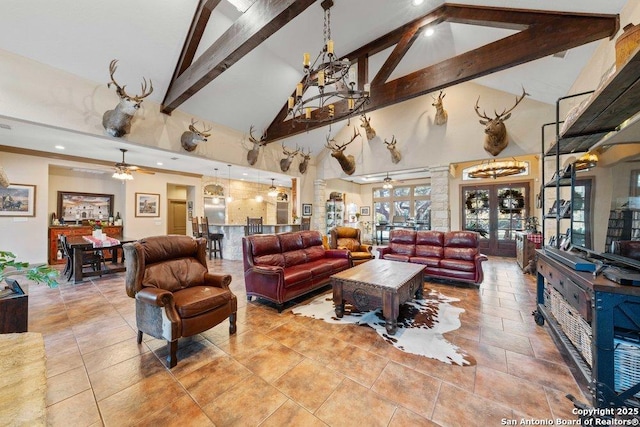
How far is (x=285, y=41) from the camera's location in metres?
4.43

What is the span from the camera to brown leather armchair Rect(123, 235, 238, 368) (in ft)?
7.11

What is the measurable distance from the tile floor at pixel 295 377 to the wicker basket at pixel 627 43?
242 cm

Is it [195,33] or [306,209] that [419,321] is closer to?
[195,33]

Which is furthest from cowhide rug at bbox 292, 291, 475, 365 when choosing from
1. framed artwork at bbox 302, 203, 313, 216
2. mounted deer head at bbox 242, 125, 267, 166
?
framed artwork at bbox 302, 203, 313, 216

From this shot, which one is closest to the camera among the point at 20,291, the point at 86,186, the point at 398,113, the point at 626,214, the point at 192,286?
the point at 626,214

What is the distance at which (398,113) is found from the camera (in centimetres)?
679

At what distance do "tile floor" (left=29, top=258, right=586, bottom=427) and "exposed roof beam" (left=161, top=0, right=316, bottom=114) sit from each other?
3.43 metres

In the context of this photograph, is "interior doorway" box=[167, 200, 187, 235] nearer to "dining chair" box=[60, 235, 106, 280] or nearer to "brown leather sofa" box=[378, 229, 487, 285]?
"dining chair" box=[60, 235, 106, 280]

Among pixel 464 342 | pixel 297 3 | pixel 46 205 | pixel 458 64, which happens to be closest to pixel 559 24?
pixel 458 64

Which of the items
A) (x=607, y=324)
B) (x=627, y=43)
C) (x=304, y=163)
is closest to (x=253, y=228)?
(x=304, y=163)

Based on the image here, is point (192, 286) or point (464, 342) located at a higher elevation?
point (192, 286)

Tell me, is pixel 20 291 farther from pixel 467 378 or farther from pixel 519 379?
pixel 519 379

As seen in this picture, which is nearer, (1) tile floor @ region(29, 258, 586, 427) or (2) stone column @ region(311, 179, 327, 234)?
(1) tile floor @ region(29, 258, 586, 427)

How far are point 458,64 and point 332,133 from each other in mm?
4374
